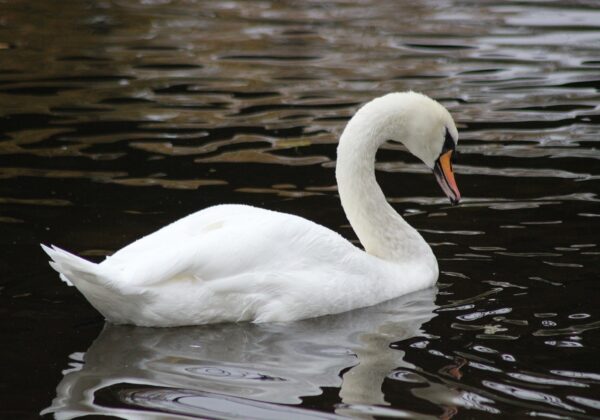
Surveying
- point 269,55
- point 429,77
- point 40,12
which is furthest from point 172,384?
point 40,12

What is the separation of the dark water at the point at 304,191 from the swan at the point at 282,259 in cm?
12

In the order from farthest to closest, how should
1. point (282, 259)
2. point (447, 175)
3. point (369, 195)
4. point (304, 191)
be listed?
point (304, 191)
point (447, 175)
point (369, 195)
point (282, 259)

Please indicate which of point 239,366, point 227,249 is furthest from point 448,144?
point 239,366

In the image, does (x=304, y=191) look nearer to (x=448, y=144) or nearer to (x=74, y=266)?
(x=448, y=144)

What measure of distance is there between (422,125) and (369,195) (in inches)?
20.9

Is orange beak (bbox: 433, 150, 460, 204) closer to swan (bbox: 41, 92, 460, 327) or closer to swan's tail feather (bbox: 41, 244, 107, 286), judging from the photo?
swan (bbox: 41, 92, 460, 327)

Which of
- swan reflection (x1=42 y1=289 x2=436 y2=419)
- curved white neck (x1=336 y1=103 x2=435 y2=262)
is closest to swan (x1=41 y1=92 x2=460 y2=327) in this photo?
curved white neck (x1=336 y1=103 x2=435 y2=262)

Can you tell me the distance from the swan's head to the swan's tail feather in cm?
228

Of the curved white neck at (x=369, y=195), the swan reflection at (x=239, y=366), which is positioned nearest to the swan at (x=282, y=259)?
the curved white neck at (x=369, y=195)

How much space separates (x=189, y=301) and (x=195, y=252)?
0.85ft

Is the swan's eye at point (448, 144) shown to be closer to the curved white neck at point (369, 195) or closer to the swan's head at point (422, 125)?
the swan's head at point (422, 125)

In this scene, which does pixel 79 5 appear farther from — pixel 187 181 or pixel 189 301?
pixel 189 301

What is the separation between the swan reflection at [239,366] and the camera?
5.75 meters

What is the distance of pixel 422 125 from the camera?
7.94m
